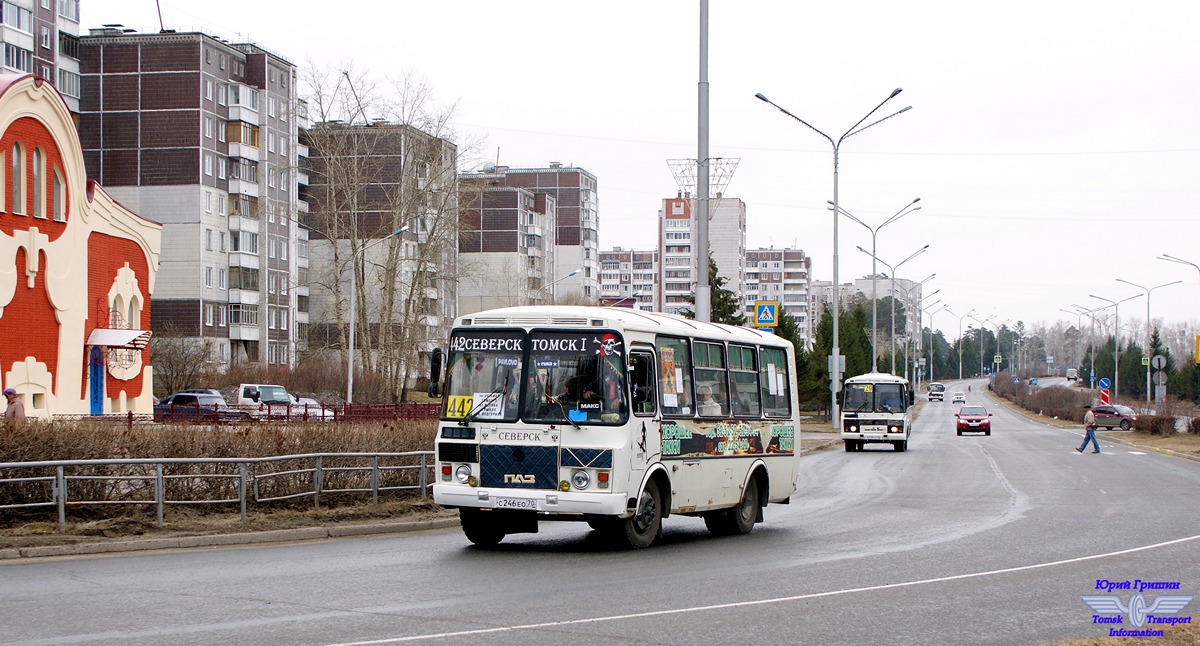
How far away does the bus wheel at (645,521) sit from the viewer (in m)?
15.1

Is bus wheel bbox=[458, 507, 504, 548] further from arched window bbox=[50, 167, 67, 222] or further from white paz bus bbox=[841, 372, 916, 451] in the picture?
white paz bus bbox=[841, 372, 916, 451]

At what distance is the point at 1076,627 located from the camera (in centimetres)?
997

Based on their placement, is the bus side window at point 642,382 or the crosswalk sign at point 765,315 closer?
the bus side window at point 642,382

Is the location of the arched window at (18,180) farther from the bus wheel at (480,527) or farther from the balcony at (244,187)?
the balcony at (244,187)

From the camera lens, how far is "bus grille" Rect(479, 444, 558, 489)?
14539mm

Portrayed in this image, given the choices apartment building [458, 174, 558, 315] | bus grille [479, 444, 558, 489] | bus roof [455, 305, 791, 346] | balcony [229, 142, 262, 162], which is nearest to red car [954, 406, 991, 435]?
balcony [229, 142, 262, 162]

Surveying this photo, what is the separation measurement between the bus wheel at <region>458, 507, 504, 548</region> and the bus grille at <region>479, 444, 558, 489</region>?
624 millimetres

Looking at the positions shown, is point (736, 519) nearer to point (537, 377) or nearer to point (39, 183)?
point (537, 377)

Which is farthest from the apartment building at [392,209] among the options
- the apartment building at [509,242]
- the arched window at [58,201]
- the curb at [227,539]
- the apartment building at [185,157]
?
the apartment building at [509,242]

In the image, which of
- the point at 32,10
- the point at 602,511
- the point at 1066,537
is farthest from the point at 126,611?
the point at 32,10

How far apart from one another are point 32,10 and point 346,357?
3098cm

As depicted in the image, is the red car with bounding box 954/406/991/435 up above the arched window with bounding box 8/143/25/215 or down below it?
below

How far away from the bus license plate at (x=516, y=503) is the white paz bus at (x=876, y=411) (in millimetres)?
33468

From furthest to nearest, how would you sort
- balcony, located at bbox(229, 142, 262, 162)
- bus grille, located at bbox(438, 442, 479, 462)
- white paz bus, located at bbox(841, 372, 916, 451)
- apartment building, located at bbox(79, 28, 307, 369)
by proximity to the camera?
balcony, located at bbox(229, 142, 262, 162)
apartment building, located at bbox(79, 28, 307, 369)
white paz bus, located at bbox(841, 372, 916, 451)
bus grille, located at bbox(438, 442, 479, 462)
